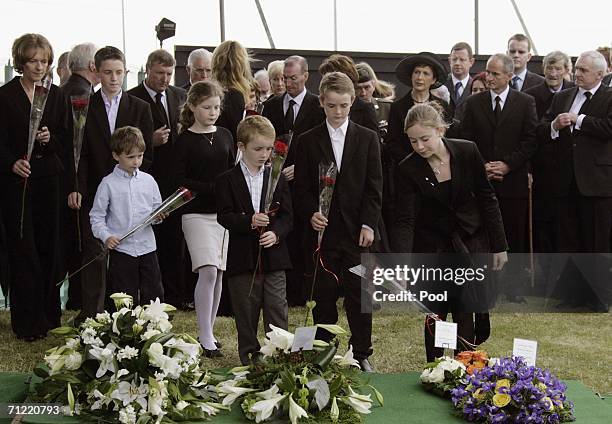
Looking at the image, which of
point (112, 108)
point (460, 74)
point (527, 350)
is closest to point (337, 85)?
point (112, 108)

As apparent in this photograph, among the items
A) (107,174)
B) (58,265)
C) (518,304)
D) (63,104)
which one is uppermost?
(63,104)

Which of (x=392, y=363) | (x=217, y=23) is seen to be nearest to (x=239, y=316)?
(x=392, y=363)

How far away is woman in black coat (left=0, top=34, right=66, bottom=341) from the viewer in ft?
21.9

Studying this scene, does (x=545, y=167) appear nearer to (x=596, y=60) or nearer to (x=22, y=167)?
(x=596, y=60)

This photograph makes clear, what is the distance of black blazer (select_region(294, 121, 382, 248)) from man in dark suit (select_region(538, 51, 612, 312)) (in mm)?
2535

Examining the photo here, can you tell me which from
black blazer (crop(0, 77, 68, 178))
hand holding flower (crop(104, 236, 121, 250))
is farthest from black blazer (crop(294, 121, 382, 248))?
black blazer (crop(0, 77, 68, 178))

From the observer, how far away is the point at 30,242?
6820 millimetres

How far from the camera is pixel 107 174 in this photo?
6.68 m

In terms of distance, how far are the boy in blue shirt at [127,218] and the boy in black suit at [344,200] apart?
3.22ft

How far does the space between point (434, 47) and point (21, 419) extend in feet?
22.9

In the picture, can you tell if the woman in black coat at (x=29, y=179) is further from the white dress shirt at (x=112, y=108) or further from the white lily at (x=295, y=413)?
the white lily at (x=295, y=413)

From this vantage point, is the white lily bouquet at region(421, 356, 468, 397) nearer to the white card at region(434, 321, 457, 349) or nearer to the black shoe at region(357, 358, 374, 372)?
the white card at region(434, 321, 457, 349)

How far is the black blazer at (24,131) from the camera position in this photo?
22.0ft

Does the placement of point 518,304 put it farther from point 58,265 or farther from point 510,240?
point 58,265
